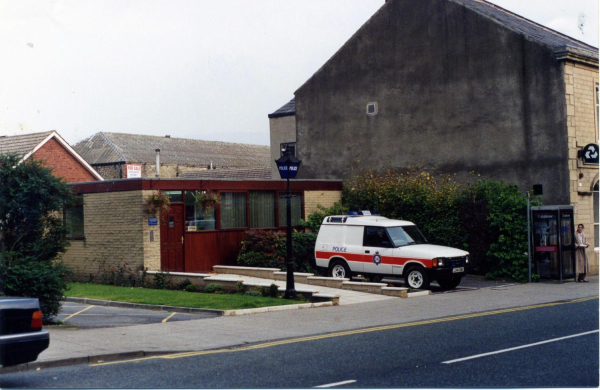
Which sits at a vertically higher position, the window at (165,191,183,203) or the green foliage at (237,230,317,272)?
the window at (165,191,183,203)

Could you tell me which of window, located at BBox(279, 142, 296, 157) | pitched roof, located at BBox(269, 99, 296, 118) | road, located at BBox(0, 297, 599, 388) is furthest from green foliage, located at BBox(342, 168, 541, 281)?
pitched roof, located at BBox(269, 99, 296, 118)

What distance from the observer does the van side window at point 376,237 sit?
2103 centimetres

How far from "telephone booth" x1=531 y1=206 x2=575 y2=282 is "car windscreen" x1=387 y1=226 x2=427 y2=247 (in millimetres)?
3982

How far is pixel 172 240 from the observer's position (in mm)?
23094

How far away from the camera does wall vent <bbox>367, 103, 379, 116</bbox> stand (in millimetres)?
29719

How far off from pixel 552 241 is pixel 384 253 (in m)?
5.78

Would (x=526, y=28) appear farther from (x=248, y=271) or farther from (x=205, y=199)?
(x=248, y=271)

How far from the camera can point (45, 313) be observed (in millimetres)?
13758

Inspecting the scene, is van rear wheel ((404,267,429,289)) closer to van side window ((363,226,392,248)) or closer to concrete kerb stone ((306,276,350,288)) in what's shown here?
van side window ((363,226,392,248))

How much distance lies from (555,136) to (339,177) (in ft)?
31.8

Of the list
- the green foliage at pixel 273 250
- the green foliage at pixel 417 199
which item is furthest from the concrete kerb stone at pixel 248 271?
the green foliage at pixel 417 199

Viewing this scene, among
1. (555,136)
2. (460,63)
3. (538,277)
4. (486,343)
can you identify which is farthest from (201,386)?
(460,63)

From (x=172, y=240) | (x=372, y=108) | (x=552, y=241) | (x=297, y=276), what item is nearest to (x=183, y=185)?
(x=172, y=240)

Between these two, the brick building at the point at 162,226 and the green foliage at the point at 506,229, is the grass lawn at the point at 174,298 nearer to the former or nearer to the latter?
the brick building at the point at 162,226
